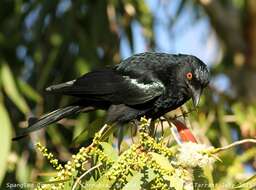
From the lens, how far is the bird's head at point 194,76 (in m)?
3.38

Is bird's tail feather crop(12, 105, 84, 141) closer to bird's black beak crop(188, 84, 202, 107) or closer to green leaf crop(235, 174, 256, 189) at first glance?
bird's black beak crop(188, 84, 202, 107)

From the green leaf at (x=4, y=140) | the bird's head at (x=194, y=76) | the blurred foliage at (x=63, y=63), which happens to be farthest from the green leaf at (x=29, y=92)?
the bird's head at (x=194, y=76)

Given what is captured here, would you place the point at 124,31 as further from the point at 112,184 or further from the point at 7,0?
the point at 112,184

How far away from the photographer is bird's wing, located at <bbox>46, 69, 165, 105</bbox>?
3461 millimetres

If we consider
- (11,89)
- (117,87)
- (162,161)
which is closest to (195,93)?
(117,87)

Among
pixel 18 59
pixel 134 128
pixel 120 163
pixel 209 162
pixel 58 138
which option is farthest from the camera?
pixel 18 59

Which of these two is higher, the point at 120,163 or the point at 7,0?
the point at 7,0

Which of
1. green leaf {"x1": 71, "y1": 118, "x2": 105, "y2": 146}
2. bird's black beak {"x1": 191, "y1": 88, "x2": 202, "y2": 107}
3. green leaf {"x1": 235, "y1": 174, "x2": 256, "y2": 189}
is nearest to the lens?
green leaf {"x1": 235, "y1": 174, "x2": 256, "y2": 189}

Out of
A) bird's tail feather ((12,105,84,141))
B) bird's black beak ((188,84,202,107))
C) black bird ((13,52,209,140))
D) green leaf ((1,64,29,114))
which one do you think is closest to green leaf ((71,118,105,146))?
black bird ((13,52,209,140))

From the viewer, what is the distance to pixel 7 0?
16.9 feet

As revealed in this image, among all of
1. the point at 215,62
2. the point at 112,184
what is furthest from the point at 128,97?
the point at 215,62

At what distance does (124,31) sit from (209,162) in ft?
8.99

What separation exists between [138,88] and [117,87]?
111mm

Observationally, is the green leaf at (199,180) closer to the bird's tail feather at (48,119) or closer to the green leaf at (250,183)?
the green leaf at (250,183)
